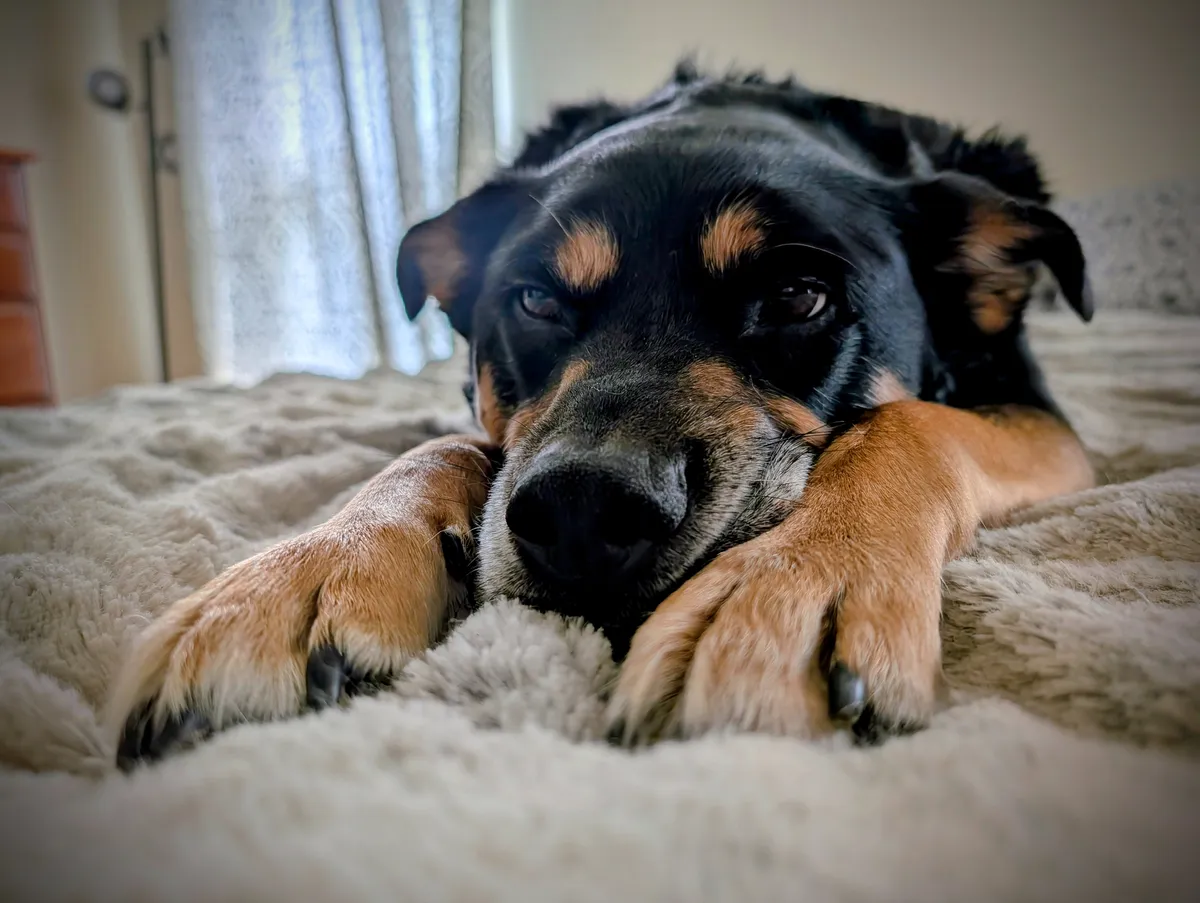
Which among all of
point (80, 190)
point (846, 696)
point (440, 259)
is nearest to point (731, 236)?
point (846, 696)

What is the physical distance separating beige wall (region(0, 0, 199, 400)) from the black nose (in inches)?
166

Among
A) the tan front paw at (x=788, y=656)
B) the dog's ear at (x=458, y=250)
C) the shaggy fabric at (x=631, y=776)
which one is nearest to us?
the shaggy fabric at (x=631, y=776)

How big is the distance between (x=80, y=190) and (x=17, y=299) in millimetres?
1607

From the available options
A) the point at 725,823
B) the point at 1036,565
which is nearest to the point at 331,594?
the point at 725,823

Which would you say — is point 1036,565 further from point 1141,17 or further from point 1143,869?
point 1141,17

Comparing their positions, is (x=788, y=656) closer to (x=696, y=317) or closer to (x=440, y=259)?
(x=696, y=317)

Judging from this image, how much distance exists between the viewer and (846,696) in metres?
0.48

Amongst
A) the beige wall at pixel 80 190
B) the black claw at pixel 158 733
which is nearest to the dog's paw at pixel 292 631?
the black claw at pixel 158 733

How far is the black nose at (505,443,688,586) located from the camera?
57cm

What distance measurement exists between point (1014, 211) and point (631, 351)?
614 millimetres

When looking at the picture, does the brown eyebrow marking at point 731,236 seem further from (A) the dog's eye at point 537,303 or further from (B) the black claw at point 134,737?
(B) the black claw at point 134,737

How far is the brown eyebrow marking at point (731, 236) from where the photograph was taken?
82 centimetres

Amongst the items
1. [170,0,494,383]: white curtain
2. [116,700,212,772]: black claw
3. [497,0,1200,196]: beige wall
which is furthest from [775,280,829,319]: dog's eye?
[170,0,494,383]: white curtain

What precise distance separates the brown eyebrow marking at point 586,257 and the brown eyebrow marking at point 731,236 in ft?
0.41
